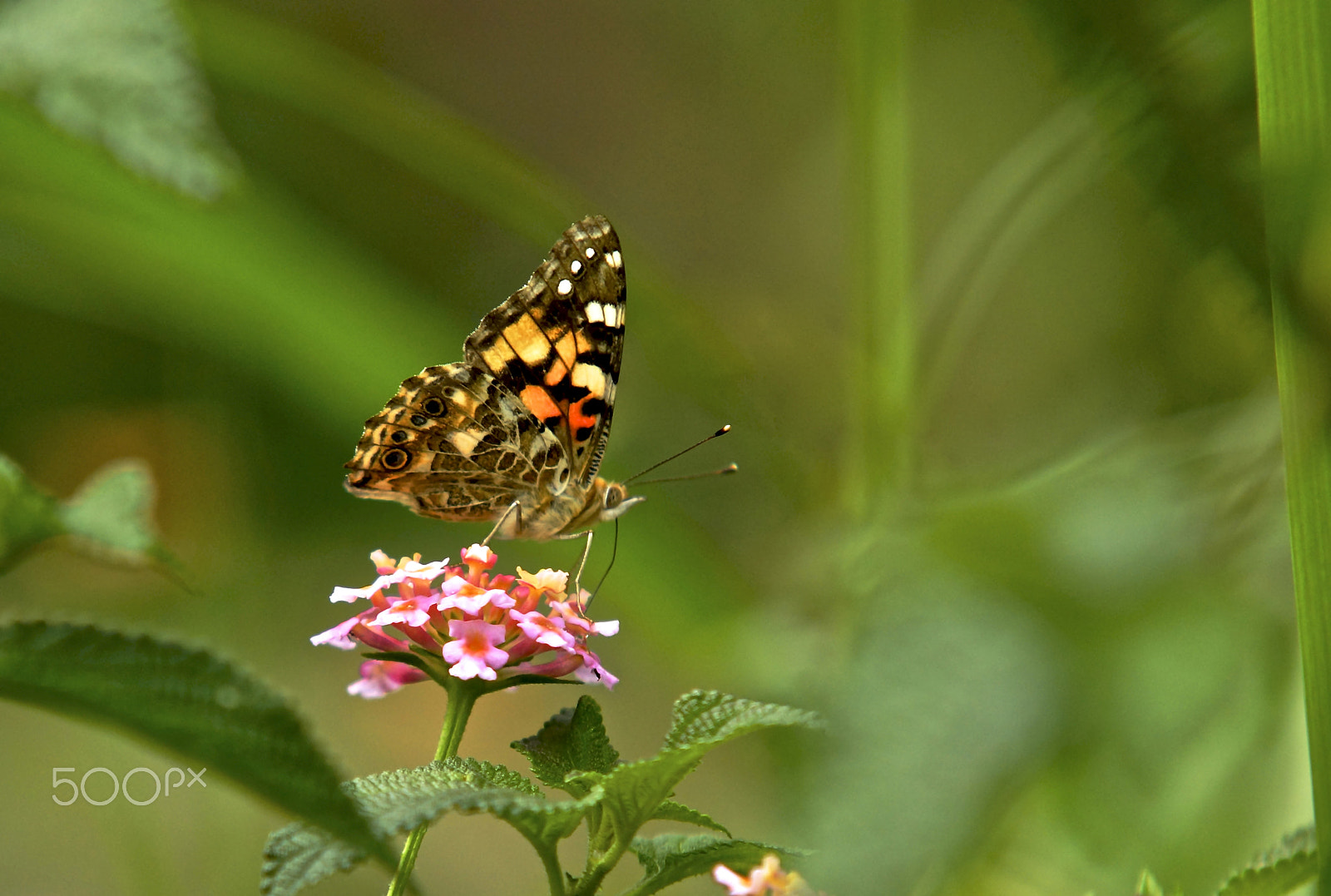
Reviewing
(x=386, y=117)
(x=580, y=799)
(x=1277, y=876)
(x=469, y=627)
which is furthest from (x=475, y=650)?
(x=386, y=117)

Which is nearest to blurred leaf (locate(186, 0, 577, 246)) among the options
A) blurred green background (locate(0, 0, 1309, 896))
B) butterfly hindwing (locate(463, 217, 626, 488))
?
blurred green background (locate(0, 0, 1309, 896))

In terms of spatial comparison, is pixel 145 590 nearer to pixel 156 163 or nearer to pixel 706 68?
pixel 706 68

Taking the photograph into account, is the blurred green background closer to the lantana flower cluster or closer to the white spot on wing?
the lantana flower cluster

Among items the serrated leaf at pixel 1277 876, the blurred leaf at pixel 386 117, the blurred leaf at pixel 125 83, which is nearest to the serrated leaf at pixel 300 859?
the blurred leaf at pixel 125 83

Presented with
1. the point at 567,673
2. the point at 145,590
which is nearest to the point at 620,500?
the point at 567,673

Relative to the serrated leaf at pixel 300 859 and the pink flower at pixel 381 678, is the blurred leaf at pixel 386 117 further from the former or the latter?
the serrated leaf at pixel 300 859
